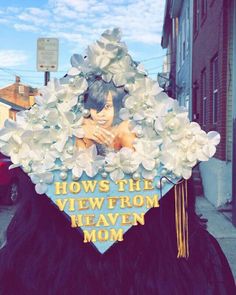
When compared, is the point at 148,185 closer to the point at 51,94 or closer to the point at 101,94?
the point at 101,94

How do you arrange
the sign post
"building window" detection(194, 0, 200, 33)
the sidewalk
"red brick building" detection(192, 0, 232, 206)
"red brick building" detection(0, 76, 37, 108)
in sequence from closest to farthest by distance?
the sidewalk, the sign post, "red brick building" detection(192, 0, 232, 206), "building window" detection(194, 0, 200, 33), "red brick building" detection(0, 76, 37, 108)

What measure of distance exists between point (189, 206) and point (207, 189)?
8652mm

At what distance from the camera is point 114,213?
202cm

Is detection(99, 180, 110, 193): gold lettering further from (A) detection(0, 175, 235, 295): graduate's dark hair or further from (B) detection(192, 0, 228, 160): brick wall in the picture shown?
(B) detection(192, 0, 228, 160): brick wall

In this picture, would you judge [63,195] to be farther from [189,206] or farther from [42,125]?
[189,206]

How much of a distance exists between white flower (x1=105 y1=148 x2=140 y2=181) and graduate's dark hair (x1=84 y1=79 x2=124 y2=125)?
0.22 metres

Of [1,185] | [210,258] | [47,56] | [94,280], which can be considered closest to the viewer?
[94,280]

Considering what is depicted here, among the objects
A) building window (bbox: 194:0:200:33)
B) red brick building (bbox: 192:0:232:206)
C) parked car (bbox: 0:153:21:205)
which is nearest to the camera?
red brick building (bbox: 192:0:232:206)

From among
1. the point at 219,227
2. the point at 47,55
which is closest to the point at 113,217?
the point at 47,55

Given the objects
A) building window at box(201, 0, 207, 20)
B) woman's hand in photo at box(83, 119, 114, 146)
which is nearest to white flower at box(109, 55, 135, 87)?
woman's hand in photo at box(83, 119, 114, 146)

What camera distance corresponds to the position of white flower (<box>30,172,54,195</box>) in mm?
1984

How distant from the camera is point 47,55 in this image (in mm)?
6969

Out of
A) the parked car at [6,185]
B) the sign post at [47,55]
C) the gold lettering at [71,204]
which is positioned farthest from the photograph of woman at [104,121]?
the parked car at [6,185]

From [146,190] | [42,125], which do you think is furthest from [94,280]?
[42,125]
